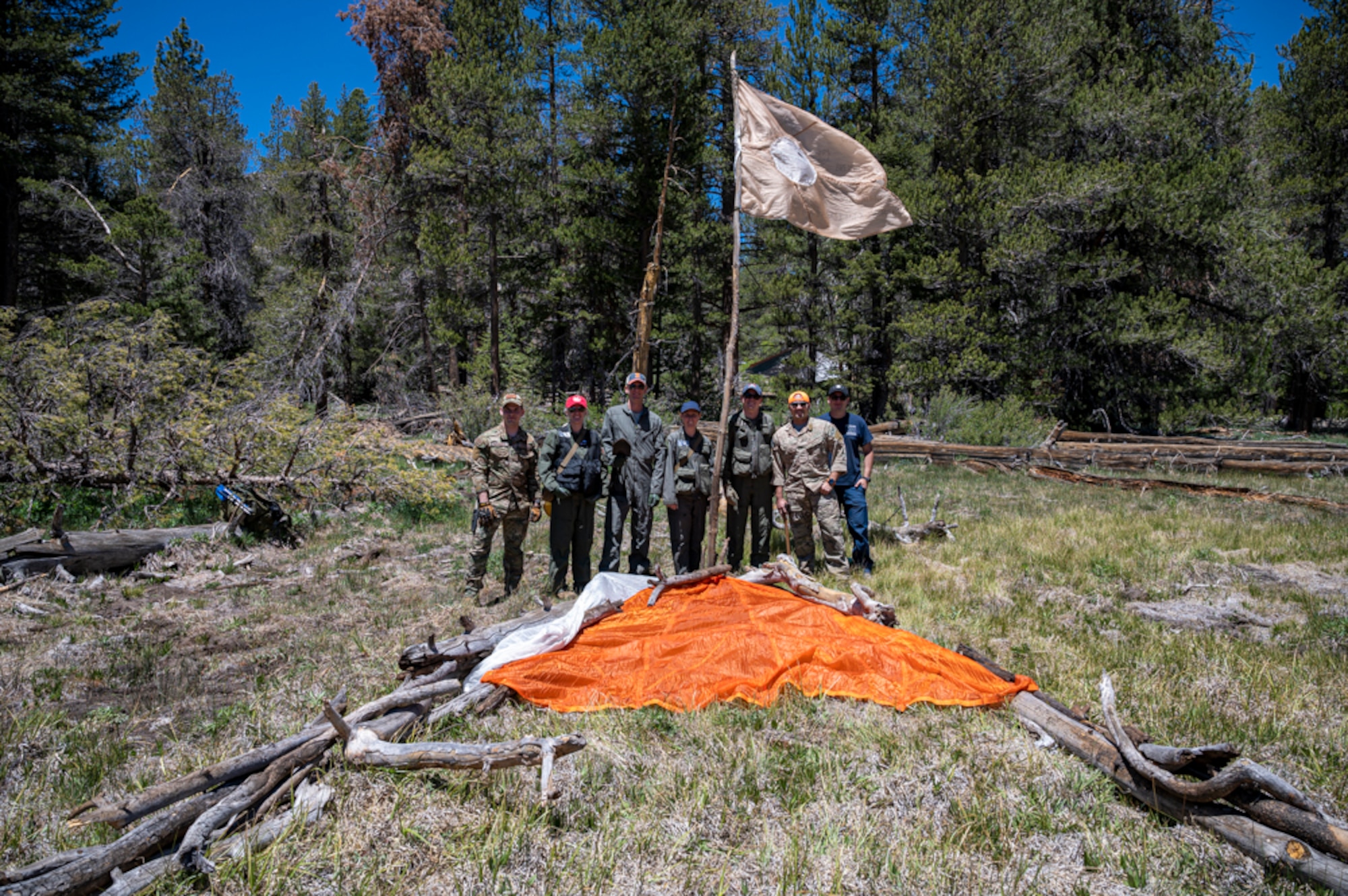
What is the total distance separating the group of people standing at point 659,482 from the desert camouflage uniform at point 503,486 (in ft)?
0.04

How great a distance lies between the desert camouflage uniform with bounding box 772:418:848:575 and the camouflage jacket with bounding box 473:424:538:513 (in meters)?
2.77

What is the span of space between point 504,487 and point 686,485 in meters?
1.88

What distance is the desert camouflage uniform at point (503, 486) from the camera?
6.71m

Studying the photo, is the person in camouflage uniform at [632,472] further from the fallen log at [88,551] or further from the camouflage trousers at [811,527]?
the fallen log at [88,551]

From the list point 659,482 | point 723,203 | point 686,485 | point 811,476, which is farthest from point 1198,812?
point 723,203

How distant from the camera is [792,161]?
279 inches

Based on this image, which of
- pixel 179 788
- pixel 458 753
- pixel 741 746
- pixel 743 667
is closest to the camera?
pixel 179 788

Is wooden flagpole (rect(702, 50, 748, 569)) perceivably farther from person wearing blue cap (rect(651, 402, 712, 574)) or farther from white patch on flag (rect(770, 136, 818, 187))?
white patch on flag (rect(770, 136, 818, 187))

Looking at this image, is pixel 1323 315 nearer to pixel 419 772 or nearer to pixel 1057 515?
pixel 1057 515

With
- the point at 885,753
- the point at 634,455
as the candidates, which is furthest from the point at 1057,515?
the point at 885,753

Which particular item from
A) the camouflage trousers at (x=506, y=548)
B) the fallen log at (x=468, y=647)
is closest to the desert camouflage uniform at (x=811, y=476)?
the camouflage trousers at (x=506, y=548)

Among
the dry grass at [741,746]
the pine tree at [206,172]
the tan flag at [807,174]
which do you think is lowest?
the dry grass at [741,746]

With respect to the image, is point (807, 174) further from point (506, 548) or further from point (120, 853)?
point (120, 853)

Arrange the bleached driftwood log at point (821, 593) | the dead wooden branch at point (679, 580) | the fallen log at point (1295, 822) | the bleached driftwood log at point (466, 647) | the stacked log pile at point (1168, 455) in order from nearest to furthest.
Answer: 1. the fallen log at point (1295, 822)
2. the bleached driftwood log at point (466, 647)
3. the bleached driftwood log at point (821, 593)
4. the dead wooden branch at point (679, 580)
5. the stacked log pile at point (1168, 455)
